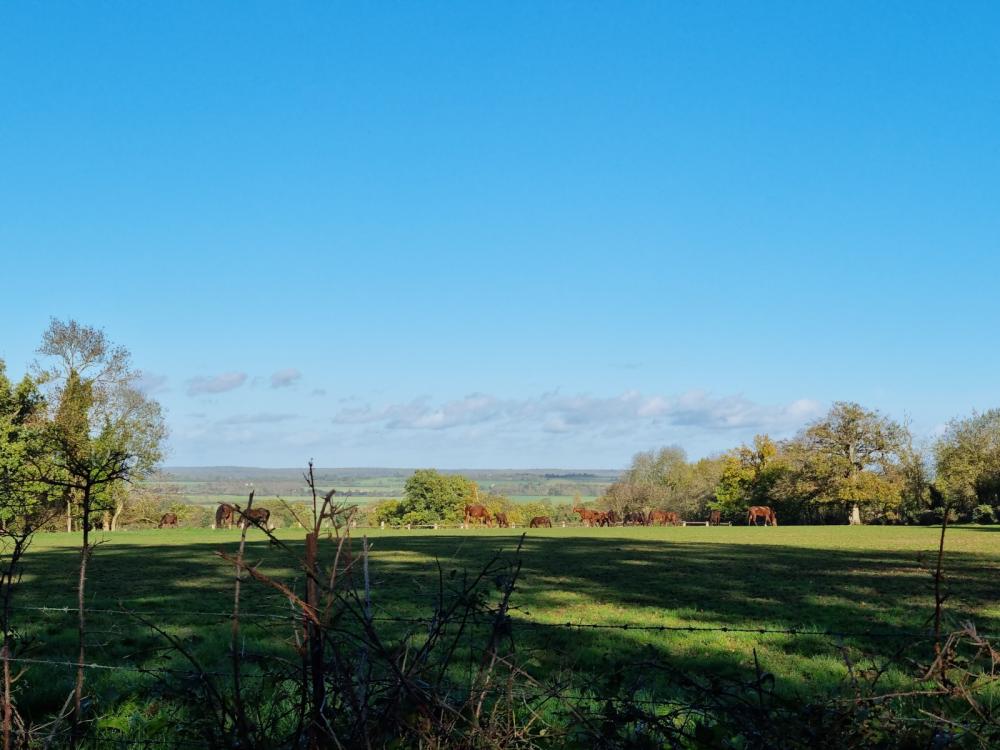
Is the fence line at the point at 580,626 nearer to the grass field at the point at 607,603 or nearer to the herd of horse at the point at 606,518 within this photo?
the grass field at the point at 607,603

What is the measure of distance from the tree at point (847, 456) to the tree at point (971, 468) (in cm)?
553

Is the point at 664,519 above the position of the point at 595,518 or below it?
below

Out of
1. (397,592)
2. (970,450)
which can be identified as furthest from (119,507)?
(970,450)

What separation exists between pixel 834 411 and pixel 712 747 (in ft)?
264

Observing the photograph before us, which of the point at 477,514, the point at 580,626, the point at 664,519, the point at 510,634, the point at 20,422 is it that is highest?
the point at 20,422

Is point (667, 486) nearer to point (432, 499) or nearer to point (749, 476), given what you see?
point (749, 476)

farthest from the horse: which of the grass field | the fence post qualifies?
the fence post

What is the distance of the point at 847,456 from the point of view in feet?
255

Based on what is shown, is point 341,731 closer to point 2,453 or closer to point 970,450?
point 2,453

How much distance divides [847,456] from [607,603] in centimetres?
7148

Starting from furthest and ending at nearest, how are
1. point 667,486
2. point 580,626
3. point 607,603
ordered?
point 667,486 → point 607,603 → point 580,626

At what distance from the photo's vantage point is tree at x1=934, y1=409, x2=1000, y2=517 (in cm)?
6556

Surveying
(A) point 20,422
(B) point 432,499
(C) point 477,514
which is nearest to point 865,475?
(C) point 477,514

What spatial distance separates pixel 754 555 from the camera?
2475 centimetres
